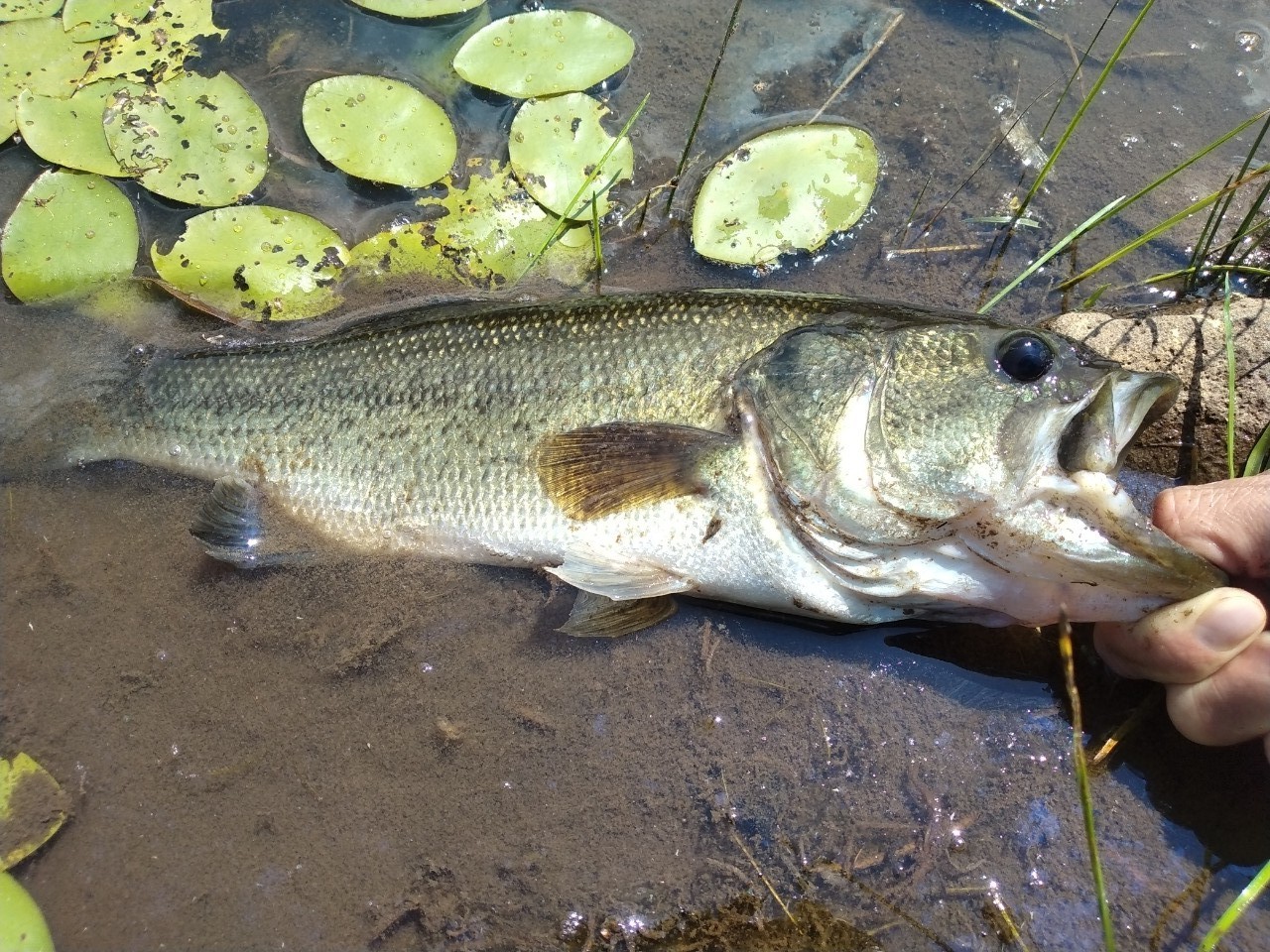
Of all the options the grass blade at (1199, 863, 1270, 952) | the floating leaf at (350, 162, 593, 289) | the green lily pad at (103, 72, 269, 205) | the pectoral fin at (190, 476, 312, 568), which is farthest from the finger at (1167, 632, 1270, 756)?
the green lily pad at (103, 72, 269, 205)

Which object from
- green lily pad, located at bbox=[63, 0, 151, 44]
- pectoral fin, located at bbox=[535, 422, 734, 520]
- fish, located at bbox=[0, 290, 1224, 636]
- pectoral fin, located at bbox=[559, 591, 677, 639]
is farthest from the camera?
green lily pad, located at bbox=[63, 0, 151, 44]

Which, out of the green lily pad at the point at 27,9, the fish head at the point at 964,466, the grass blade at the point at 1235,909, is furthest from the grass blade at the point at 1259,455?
the green lily pad at the point at 27,9

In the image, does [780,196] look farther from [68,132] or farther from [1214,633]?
[68,132]

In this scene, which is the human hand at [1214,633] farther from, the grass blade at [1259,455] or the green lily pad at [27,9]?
the green lily pad at [27,9]

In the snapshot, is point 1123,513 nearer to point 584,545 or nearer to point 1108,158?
point 584,545

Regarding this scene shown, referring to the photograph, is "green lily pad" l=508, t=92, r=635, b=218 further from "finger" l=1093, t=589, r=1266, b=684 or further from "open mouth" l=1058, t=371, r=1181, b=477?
"finger" l=1093, t=589, r=1266, b=684

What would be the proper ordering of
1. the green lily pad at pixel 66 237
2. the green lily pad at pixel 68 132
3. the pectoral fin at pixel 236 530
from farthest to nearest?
the green lily pad at pixel 68 132
the green lily pad at pixel 66 237
the pectoral fin at pixel 236 530

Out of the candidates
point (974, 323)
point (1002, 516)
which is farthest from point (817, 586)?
point (974, 323)
